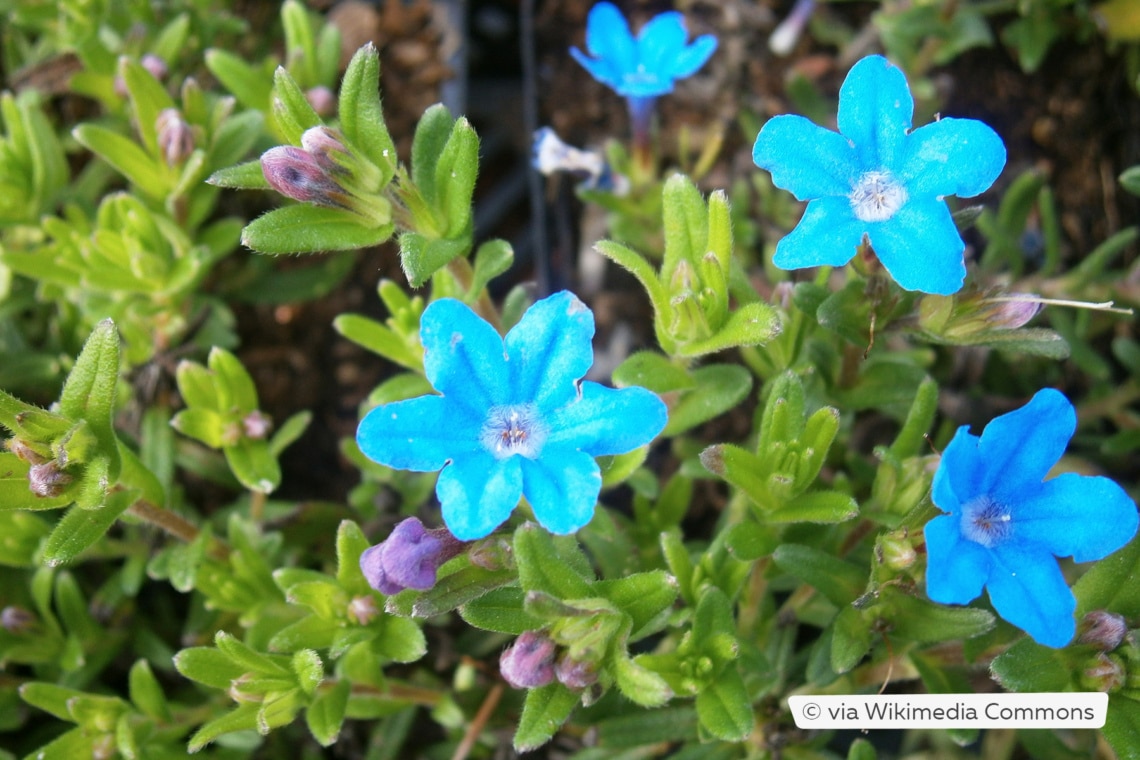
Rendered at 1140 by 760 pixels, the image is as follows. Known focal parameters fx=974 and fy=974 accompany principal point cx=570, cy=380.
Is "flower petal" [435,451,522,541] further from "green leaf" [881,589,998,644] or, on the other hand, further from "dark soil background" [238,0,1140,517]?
"dark soil background" [238,0,1140,517]

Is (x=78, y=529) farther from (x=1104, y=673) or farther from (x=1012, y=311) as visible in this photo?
(x=1104, y=673)

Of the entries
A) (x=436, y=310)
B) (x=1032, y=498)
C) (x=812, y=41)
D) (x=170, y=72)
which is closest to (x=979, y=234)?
(x=812, y=41)

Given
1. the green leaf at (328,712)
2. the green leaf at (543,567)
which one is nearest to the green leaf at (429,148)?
the green leaf at (543,567)

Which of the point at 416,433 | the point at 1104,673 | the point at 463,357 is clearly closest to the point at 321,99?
the point at 463,357

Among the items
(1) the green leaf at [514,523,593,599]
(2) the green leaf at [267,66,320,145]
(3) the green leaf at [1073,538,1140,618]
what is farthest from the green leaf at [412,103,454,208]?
(3) the green leaf at [1073,538,1140,618]

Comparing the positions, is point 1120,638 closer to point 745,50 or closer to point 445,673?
point 445,673

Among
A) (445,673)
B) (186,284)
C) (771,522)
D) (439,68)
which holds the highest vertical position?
(439,68)
